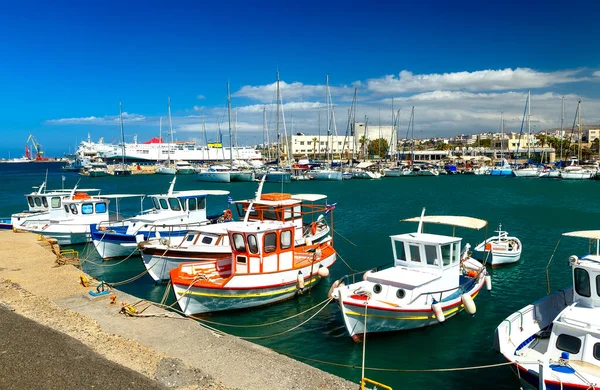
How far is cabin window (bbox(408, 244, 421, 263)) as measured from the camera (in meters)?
16.9

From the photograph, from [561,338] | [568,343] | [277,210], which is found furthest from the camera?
[277,210]

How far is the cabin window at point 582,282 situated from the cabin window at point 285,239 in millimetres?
10335

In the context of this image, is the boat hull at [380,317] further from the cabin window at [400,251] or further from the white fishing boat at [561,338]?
the white fishing boat at [561,338]

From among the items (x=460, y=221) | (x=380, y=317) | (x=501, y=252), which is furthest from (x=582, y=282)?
(x=501, y=252)

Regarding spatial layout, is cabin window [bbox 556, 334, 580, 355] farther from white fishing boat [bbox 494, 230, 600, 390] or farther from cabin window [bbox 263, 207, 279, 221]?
cabin window [bbox 263, 207, 279, 221]

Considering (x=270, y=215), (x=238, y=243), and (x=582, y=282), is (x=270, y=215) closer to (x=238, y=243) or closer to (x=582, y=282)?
(x=238, y=243)

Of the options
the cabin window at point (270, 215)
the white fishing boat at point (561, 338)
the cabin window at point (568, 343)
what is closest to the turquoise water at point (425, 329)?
the white fishing boat at point (561, 338)

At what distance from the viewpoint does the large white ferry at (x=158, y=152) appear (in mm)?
170125

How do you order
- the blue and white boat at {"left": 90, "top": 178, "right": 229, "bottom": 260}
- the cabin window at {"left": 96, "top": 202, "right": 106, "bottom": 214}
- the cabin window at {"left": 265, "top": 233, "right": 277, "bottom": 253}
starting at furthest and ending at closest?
the cabin window at {"left": 96, "top": 202, "right": 106, "bottom": 214} < the blue and white boat at {"left": 90, "top": 178, "right": 229, "bottom": 260} < the cabin window at {"left": 265, "top": 233, "right": 277, "bottom": 253}

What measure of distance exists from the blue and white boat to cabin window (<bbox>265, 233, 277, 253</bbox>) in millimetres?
8753

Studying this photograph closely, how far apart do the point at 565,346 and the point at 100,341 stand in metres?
11.9

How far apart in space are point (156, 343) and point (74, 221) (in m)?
23.4

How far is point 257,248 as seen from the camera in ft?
59.5

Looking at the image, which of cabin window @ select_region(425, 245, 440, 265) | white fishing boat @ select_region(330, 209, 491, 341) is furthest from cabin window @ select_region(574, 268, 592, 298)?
cabin window @ select_region(425, 245, 440, 265)
